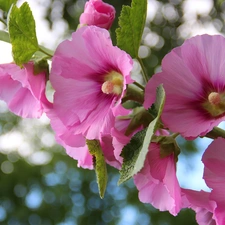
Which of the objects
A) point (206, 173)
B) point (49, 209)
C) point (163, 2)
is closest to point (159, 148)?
point (206, 173)

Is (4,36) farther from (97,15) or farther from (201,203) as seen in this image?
(201,203)

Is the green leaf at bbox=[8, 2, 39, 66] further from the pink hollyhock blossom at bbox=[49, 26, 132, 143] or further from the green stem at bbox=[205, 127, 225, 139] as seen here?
the green stem at bbox=[205, 127, 225, 139]

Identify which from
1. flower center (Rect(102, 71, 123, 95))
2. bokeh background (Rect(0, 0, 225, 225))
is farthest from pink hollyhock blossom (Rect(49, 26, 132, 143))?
bokeh background (Rect(0, 0, 225, 225))

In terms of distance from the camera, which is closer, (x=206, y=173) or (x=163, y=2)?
(x=206, y=173)

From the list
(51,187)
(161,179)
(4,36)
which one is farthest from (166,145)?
(51,187)

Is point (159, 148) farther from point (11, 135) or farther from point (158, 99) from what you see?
point (11, 135)

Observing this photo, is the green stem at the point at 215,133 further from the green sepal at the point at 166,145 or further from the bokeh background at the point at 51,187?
the bokeh background at the point at 51,187
